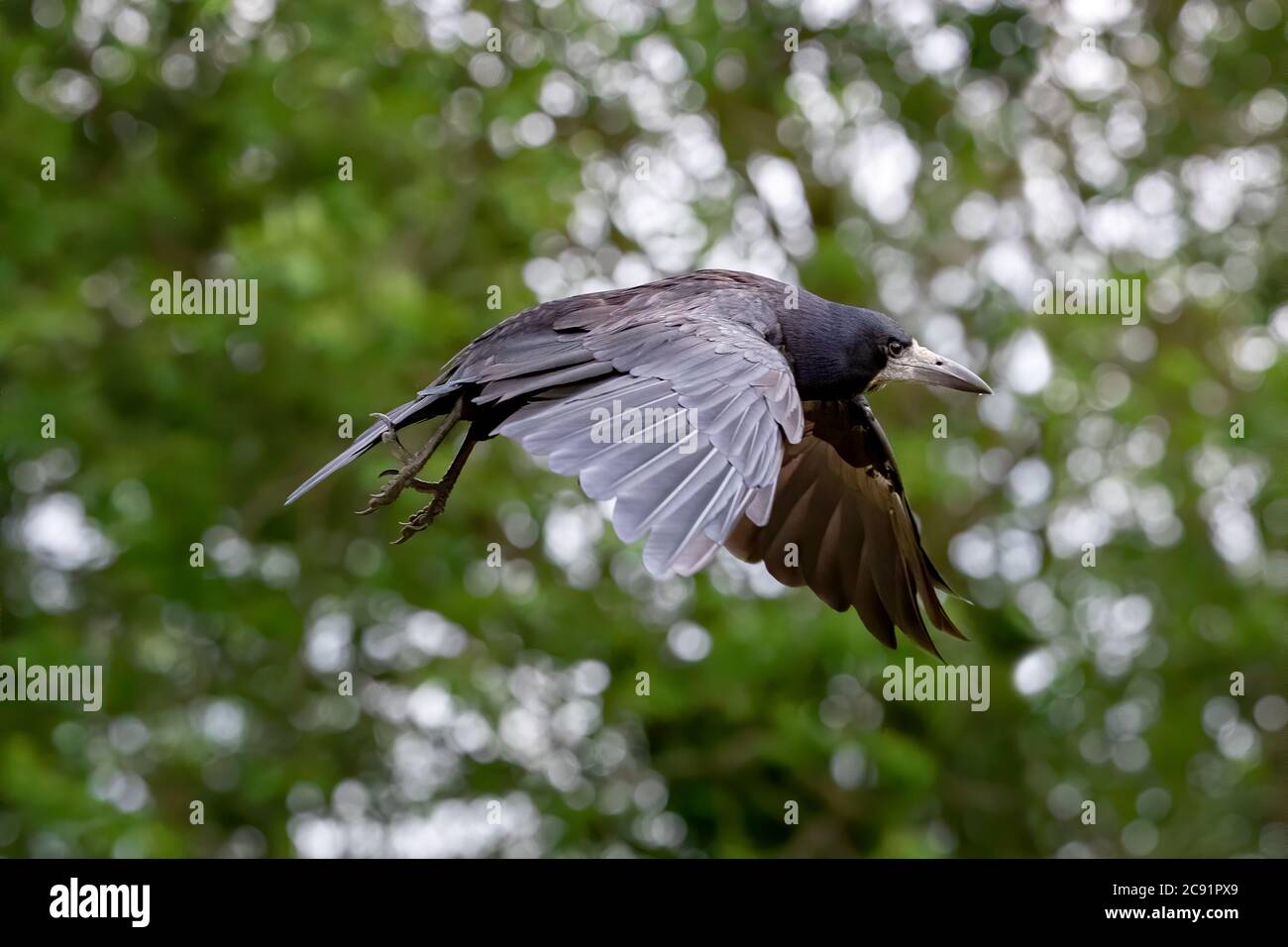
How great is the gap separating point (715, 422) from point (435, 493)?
105 cm

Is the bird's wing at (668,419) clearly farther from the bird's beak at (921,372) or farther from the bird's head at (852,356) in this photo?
the bird's beak at (921,372)

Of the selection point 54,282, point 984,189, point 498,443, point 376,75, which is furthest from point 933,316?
point 54,282

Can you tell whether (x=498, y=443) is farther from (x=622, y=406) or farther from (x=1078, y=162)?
(x=622, y=406)

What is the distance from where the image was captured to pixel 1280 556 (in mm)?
12070

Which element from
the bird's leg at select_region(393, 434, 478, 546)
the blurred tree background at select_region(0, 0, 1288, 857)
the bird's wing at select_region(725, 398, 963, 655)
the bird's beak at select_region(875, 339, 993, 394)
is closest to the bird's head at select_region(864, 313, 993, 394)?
the bird's beak at select_region(875, 339, 993, 394)

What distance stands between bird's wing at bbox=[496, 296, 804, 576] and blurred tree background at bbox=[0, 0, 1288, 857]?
493 centimetres

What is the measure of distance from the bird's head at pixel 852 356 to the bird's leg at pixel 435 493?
42.8 inches

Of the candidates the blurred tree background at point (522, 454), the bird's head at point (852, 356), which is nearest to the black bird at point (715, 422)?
the bird's head at point (852, 356)

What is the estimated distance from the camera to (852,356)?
5.52m

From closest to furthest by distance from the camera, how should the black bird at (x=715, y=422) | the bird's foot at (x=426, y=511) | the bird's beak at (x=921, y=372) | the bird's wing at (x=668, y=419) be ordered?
the bird's wing at (x=668, y=419) < the black bird at (x=715, y=422) < the bird's foot at (x=426, y=511) < the bird's beak at (x=921, y=372)

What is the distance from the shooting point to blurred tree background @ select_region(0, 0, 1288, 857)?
10227 millimetres

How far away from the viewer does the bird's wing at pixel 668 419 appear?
3.84 meters

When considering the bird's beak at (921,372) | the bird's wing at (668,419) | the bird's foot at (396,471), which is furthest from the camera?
the bird's beak at (921,372)

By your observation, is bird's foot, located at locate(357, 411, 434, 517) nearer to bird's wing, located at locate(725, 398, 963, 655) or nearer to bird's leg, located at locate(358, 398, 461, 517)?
bird's leg, located at locate(358, 398, 461, 517)
